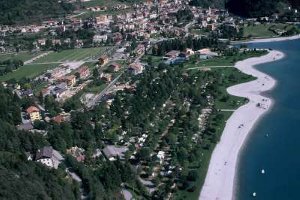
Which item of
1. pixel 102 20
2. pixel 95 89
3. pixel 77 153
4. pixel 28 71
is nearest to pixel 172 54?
pixel 95 89

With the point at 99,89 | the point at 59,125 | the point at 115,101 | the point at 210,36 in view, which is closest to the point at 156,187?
the point at 59,125

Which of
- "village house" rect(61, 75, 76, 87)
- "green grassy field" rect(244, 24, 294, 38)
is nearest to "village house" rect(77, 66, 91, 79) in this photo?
"village house" rect(61, 75, 76, 87)

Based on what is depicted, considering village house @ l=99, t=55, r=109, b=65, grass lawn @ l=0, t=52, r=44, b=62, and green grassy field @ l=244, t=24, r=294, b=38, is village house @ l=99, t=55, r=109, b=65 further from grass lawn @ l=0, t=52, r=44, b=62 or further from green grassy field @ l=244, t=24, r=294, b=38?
green grassy field @ l=244, t=24, r=294, b=38

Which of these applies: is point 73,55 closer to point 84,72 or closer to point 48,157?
point 84,72

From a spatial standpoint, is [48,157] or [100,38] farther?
[100,38]

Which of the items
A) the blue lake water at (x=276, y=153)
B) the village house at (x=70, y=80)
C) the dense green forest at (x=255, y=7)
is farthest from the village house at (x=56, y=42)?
the blue lake water at (x=276, y=153)

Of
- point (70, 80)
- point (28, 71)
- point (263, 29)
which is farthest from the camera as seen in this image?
point (263, 29)

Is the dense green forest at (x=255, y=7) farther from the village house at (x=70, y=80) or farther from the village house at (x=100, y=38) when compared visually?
the village house at (x=70, y=80)
